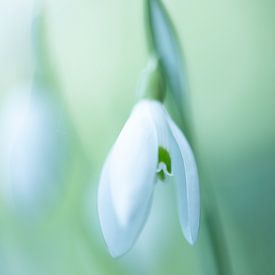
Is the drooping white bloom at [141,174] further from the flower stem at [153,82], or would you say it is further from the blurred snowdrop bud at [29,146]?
the blurred snowdrop bud at [29,146]

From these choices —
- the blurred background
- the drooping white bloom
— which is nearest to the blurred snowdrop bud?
the blurred background

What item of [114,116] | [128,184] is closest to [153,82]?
[114,116]

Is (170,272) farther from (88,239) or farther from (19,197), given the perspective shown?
(19,197)

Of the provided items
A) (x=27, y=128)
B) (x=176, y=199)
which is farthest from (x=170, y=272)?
(x=27, y=128)

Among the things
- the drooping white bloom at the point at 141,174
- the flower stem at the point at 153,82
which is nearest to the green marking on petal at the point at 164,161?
the drooping white bloom at the point at 141,174

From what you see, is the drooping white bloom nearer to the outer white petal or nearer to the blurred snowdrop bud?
the outer white petal

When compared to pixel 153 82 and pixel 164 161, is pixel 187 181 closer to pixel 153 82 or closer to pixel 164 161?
pixel 164 161

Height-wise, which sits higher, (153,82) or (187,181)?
(153,82)

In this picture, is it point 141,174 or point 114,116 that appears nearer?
point 141,174
